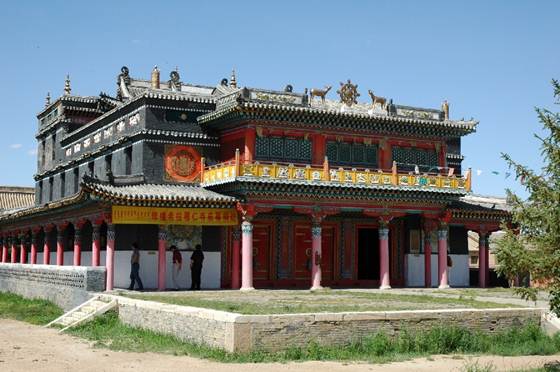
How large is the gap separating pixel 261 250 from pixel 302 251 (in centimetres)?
189

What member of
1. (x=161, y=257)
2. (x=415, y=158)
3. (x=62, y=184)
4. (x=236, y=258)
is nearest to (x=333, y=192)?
(x=236, y=258)

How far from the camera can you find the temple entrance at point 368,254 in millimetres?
34156

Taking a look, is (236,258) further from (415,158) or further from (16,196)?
(16,196)

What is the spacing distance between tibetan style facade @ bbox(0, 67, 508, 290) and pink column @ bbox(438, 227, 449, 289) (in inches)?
2.7

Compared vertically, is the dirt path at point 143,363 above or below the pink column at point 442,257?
below

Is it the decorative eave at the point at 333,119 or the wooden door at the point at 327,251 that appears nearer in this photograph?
the decorative eave at the point at 333,119

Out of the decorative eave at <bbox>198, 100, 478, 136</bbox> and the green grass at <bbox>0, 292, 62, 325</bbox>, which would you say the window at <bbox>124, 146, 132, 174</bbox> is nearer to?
the decorative eave at <bbox>198, 100, 478, 136</bbox>

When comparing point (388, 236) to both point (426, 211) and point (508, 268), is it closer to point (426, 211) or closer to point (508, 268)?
point (426, 211)

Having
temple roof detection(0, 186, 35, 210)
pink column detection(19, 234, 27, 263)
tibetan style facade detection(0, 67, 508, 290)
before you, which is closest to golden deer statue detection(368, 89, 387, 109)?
tibetan style facade detection(0, 67, 508, 290)

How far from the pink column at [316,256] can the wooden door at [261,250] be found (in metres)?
2.20

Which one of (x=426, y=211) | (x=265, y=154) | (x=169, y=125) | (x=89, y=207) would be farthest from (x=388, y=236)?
(x=89, y=207)

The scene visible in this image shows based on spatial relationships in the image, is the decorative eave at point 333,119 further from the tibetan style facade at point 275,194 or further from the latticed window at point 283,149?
the latticed window at point 283,149

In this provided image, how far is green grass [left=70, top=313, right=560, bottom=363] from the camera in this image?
15.8m

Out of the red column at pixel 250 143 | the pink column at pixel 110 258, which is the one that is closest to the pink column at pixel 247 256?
the red column at pixel 250 143
